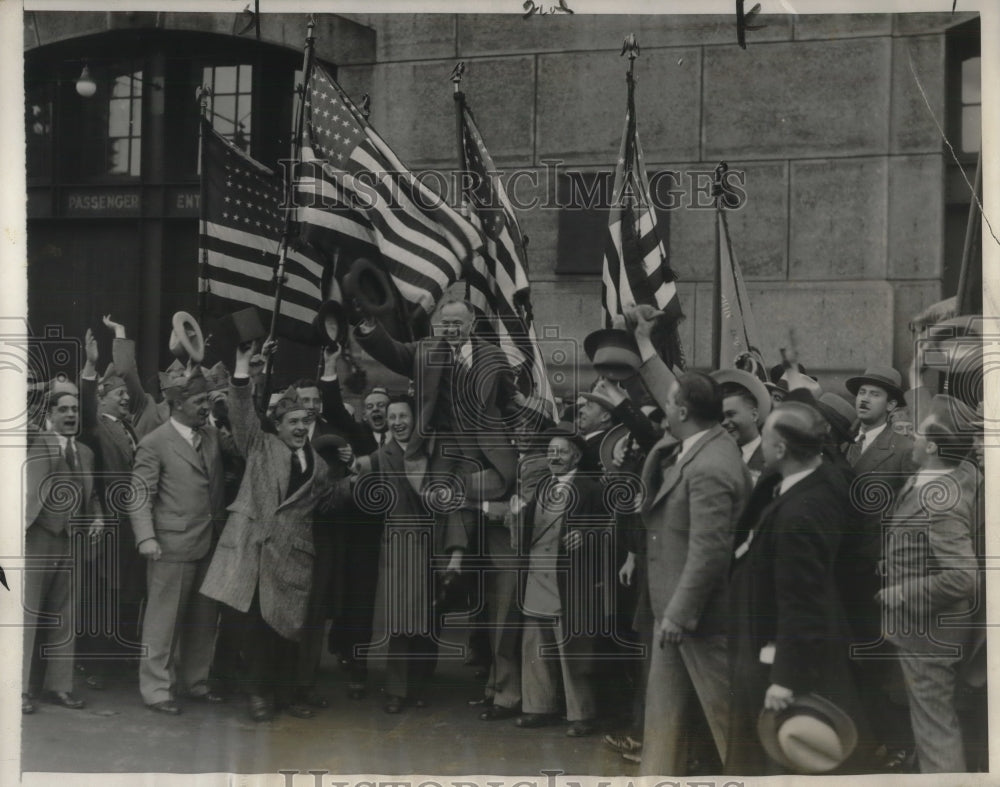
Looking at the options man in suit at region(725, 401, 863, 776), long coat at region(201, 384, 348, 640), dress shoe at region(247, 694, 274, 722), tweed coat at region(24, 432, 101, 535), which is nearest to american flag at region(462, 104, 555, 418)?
long coat at region(201, 384, 348, 640)

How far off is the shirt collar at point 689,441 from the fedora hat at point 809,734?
156 cm

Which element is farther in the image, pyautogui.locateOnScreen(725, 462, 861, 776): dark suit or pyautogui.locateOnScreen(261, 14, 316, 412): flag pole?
pyautogui.locateOnScreen(261, 14, 316, 412): flag pole

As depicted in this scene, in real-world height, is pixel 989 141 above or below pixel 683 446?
above

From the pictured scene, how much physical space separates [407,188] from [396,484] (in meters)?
1.89

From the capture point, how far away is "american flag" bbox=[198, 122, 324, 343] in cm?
786

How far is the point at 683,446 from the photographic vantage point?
285 inches

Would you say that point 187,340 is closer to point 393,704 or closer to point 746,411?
point 393,704

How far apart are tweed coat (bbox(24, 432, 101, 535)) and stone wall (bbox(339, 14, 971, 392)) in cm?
291

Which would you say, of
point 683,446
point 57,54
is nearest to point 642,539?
A: point 683,446

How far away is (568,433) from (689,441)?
80cm

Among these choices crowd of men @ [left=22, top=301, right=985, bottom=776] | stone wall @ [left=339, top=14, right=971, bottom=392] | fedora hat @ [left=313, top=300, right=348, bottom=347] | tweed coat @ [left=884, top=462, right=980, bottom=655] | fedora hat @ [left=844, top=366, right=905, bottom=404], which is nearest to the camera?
crowd of men @ [left=22, top=301, right=985, bottom=776]

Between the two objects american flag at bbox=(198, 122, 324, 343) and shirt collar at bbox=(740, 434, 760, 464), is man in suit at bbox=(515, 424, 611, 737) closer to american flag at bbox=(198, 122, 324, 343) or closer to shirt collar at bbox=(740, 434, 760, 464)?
shirt collar at bbox=(740, 434, 760, 464)

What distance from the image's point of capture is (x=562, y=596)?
7.50 metres

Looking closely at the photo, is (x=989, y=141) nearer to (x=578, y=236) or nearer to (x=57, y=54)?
(x=578, y=236)
